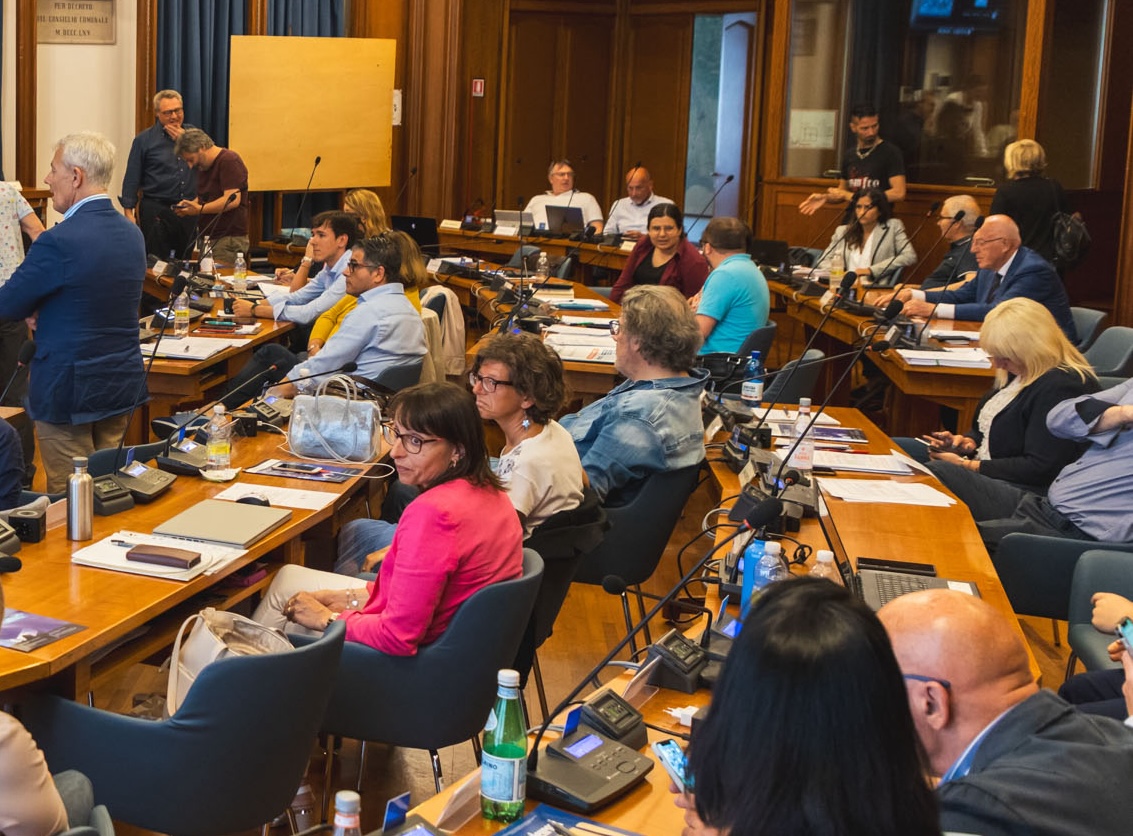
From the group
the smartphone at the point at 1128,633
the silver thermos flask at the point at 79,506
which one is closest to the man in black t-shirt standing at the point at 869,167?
the silver thermos flask at the point at 79,506

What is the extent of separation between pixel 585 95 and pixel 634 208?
2.89m

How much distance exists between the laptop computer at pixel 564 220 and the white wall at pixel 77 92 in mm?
2892

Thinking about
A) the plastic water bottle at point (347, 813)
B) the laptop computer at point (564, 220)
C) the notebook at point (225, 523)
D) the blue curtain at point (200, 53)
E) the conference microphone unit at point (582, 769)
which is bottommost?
the conference microphone unit at point (582, 769)

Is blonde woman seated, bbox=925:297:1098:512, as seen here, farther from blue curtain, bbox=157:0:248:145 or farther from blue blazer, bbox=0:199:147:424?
blue curtain, bbox=157:0:248:145

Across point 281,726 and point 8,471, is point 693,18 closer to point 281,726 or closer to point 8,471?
point 8,471

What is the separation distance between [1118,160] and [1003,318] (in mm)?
6131

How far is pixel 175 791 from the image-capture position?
2363mm

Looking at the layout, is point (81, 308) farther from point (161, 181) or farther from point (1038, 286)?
point (161, 181)

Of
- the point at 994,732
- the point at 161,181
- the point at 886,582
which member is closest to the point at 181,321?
the point at 161,181

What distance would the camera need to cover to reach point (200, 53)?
9.55 meters

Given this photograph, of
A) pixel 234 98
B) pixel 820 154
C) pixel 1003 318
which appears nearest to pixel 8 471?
pixel 1003 318

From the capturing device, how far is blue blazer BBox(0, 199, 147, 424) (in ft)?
13.7

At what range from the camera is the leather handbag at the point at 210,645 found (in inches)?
97.3

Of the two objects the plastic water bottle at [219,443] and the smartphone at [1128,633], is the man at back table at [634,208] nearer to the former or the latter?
the plastic water bottle at [219,443]
